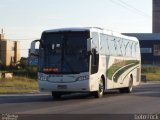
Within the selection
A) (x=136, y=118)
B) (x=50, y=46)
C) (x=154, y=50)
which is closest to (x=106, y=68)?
(x=50, y=46)

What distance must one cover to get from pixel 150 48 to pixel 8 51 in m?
47.4

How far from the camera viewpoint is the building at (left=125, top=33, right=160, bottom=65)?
6048 inches

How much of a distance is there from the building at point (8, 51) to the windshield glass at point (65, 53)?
9029 cm

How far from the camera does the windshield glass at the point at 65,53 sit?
26438 millimetres

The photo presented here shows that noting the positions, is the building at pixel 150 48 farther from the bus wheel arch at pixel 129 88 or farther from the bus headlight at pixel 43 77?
the bus headlight at pixel 43 77

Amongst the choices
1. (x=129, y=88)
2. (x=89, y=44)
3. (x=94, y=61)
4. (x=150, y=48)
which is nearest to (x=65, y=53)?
(x=89, y=44)

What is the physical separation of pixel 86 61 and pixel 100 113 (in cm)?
806

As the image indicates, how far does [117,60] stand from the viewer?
31359mm

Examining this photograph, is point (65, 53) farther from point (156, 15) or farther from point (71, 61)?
point (156, 15)

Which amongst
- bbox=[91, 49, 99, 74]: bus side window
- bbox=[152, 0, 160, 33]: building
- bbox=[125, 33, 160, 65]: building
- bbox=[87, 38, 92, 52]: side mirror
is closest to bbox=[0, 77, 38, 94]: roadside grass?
bbox=[91, 49, 99, 74]: bus side window

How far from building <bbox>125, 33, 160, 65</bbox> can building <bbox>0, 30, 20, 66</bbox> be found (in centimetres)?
4020

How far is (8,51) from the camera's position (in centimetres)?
12175

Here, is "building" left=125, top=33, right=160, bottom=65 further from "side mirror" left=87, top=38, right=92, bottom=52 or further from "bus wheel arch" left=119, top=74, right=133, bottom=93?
"side mirror" left=87, top=38, right=92, bottom=52

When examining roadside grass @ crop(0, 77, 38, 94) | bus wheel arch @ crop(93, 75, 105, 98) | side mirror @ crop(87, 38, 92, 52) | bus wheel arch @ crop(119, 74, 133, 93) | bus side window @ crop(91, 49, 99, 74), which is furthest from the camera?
roadside grass @ crop(0, 77, 38, 94)
